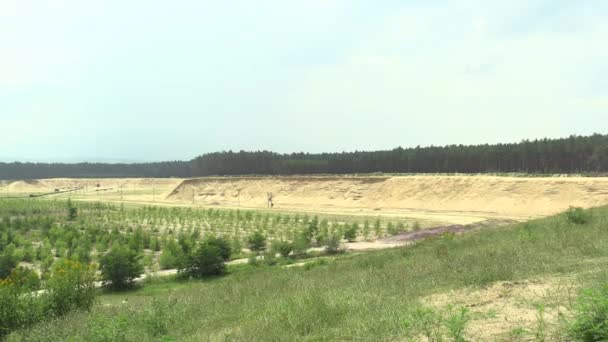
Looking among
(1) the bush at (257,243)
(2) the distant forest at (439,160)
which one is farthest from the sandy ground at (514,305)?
(2) the distant forest at (439,160)

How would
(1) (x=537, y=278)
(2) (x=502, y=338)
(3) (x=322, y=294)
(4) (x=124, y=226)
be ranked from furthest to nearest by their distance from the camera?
1. (4) (x=124, y=226)
2. (3) (x=322, y=294)
3. (1) (x=537, y=278)
4. (2) (x=502, y=338)

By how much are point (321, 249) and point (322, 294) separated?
22.4 metres

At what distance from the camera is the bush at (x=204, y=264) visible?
2405cm

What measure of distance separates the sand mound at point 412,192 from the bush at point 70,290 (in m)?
51.8

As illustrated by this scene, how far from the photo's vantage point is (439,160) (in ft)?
295

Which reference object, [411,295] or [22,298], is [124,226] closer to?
[22,298]

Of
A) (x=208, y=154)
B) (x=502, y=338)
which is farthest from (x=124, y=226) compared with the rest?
(x=208, y=154)

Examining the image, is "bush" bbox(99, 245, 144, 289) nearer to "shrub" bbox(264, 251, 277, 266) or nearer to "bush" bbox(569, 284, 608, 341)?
"shrub" bbox(264, 251, 277, 266)

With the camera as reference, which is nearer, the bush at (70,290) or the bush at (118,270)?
the bush at (70,290)

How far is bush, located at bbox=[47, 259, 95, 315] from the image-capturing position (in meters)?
13.3

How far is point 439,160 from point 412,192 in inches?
758

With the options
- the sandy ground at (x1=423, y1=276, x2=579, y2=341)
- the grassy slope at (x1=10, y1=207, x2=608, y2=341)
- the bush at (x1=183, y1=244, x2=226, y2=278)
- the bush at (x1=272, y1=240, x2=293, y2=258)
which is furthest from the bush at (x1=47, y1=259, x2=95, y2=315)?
the bush at (x1=272, y1=240, x2=293, y2=258)

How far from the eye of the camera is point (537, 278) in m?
8.98

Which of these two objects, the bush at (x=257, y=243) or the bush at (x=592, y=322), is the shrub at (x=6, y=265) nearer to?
the bush at (x=257, y=243)
